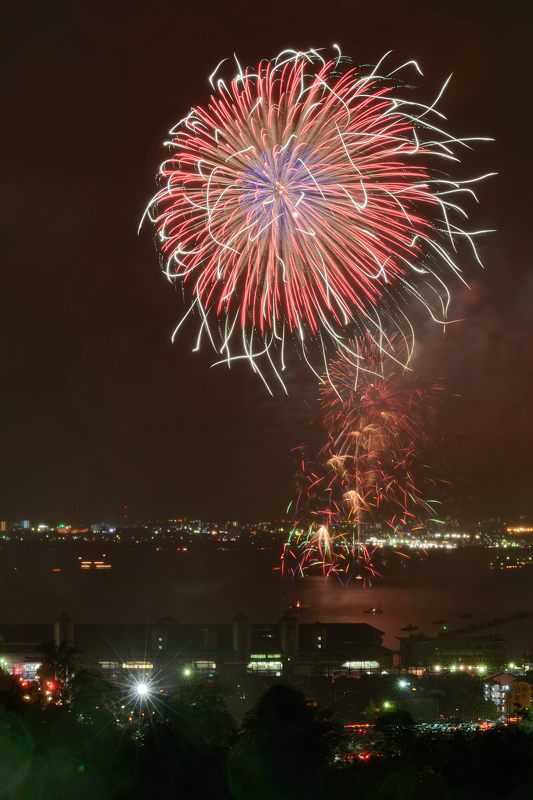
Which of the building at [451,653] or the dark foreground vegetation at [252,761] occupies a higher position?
the dark foreground vegetation at [252,761]

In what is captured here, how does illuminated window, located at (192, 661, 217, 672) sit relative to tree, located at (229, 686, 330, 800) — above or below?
below

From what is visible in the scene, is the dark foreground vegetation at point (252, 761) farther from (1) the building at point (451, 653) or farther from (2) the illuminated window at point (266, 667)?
(1) the building at point (451, 653)

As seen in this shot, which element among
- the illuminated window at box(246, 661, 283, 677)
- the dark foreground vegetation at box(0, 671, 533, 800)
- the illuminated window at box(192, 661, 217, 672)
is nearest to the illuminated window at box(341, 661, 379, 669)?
the illuminated window at box(246, 661, 283, 677)

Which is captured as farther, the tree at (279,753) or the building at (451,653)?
the building at (451,653)

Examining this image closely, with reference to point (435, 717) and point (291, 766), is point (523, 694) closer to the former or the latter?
point (435, 717)

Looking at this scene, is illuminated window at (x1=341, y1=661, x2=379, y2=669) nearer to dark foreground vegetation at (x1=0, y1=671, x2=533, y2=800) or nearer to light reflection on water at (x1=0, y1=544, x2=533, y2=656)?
light reflection on water at (x1=0, y1=544, x2=533, y2=656)

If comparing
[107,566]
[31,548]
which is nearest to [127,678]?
[107,566]

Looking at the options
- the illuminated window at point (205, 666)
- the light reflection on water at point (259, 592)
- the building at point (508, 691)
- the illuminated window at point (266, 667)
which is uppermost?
the building at point (508, 691)

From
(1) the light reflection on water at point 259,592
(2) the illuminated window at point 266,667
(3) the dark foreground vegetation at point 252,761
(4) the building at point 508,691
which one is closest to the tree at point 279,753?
(3) the dark foreground vegetation at point 252,761

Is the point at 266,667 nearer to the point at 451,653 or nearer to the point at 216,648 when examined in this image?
the point at 216,648
